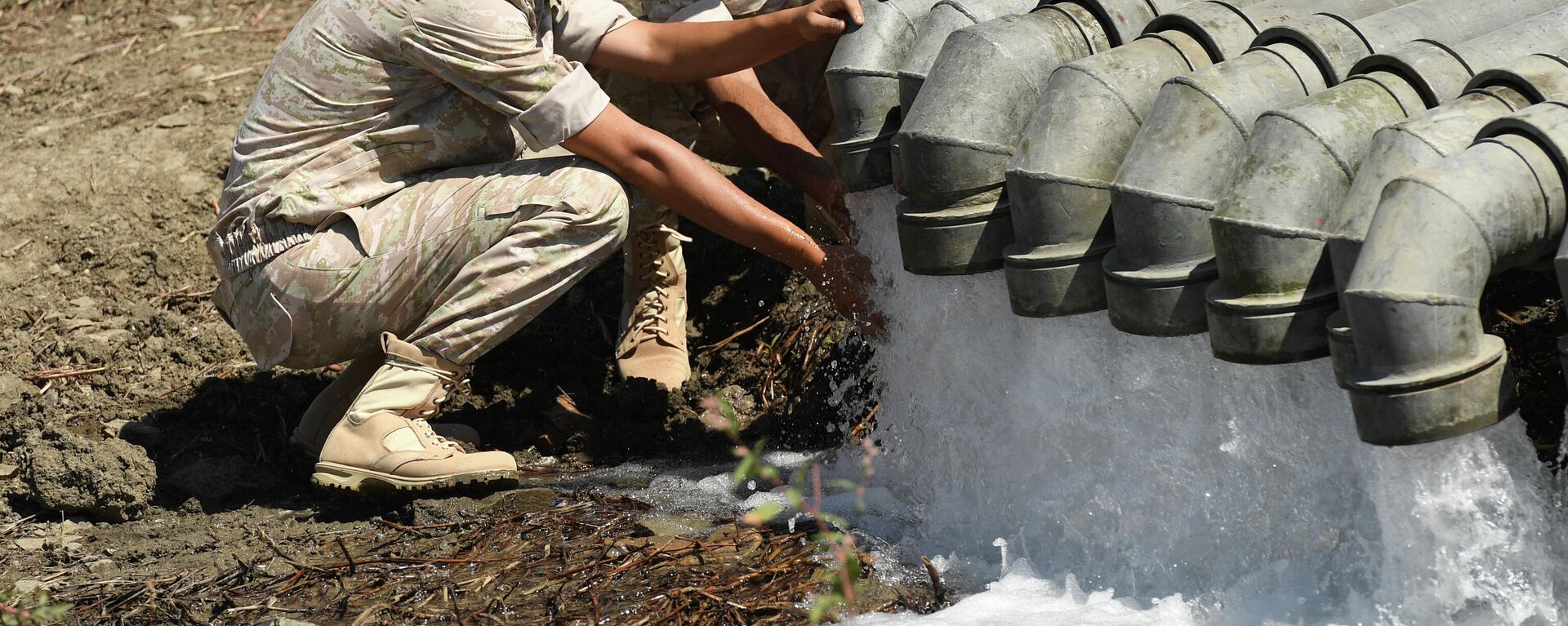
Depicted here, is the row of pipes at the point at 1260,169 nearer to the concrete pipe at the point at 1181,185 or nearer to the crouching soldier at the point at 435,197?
the concrete pipe at the point at 1181,185

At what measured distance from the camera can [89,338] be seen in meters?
4.72

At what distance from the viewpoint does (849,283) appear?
355 centimetres

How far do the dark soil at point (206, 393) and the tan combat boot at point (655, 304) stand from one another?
0.11 m

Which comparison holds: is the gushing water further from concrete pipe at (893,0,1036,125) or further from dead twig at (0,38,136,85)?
dead twig at (0,38,136,85)

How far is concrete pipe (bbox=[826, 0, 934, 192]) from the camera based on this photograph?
11.2 feet

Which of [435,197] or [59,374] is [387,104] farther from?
[59,374]

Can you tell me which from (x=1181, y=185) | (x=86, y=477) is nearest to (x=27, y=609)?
(x=86, y=477)

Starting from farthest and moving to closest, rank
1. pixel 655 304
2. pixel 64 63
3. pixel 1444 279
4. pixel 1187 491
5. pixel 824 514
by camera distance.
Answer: pixel 64 63 < pixel 655 304 < pixel 824 514 < pixel 1187 491 < pixel 1444 279

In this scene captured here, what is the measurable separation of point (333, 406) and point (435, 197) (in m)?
0.72

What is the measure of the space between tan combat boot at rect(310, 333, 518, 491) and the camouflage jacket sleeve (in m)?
0.68

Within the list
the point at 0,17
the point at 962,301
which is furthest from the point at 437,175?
the point at 0,17

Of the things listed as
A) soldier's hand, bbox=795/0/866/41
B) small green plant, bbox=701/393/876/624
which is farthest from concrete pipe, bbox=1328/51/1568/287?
soldier's hand, bbox=795/0/866/41

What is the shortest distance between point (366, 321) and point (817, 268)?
3.87ft

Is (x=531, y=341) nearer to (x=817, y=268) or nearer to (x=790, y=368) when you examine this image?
(x=790, y=368)
